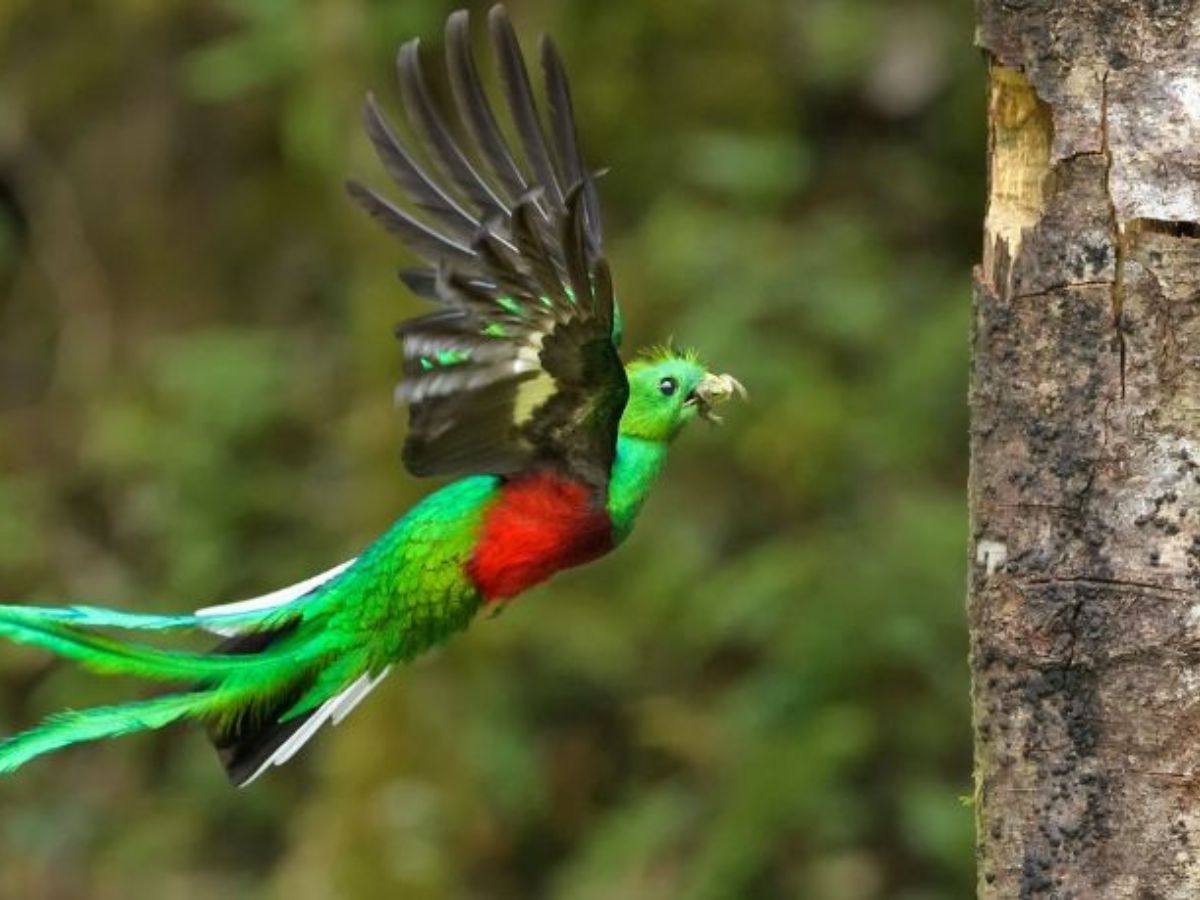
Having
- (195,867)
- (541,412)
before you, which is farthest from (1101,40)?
(195,867)

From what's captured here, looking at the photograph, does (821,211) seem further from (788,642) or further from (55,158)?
(55,158)

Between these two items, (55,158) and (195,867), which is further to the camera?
(55,158)

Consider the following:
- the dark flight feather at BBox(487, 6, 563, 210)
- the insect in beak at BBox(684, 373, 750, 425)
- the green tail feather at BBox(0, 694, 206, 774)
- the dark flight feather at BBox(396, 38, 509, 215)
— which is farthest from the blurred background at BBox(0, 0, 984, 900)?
the green tail feather at BBox(0, 694, 206, 774)

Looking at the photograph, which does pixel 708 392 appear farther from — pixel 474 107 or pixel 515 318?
pixel 474 107

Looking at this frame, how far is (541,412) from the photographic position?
10.6 ft

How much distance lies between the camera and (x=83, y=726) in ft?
10.3

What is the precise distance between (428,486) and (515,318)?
322 centimetres

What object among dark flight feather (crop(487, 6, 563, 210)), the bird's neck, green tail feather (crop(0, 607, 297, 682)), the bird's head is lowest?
green tail feather (crop(0, 607, 297, 682))

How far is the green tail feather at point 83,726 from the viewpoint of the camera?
3.07m

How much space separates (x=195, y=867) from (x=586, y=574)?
1847mm

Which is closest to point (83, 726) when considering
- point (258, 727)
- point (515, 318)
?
point (258, 727)

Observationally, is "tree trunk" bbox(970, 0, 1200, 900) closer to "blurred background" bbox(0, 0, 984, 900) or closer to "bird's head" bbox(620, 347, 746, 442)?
"bird's head" bbox(620, 347, 746, 442)

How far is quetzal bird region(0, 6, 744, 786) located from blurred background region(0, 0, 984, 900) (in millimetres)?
1931

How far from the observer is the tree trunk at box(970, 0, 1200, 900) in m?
2.68
